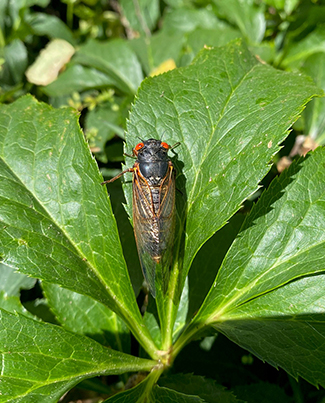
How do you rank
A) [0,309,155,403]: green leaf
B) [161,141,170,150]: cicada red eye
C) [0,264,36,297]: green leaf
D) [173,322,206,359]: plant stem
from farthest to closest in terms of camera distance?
[0,264,36,297]: green leaf → [161,141,170,150]: cicada red eye → [173,322,206,359]: plant stem → [0,309,155,403]: green leaf

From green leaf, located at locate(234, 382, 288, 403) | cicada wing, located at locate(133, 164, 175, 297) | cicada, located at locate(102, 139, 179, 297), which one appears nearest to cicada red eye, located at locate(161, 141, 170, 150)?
cicada, located at locate(102, 139, 179, 297)

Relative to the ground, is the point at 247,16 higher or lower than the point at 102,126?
higher

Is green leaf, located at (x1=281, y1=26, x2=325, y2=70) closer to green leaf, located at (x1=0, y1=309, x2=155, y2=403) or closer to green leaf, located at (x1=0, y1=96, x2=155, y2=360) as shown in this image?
green leaf, located at (x1=0, y1=96, x2=155, y2=360)

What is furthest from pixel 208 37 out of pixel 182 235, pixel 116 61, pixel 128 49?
pixel 182 235

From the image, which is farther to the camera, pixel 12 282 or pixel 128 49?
pixel 128 49

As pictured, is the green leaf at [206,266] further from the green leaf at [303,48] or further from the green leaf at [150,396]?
the green leaf at [303,48]

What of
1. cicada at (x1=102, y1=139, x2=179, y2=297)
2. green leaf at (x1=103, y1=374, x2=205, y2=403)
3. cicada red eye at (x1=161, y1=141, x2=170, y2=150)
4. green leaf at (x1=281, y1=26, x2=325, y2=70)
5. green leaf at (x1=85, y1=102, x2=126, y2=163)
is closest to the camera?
green leaf at (x1=103, y1=374, x2=205, y2=403)

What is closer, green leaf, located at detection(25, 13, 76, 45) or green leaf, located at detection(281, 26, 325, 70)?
green leaf, located at detection(281, 26, 325, 70)

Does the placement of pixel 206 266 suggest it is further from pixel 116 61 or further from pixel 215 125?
pixel 116 61
